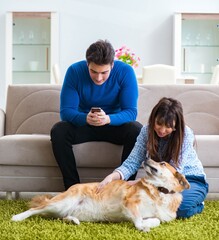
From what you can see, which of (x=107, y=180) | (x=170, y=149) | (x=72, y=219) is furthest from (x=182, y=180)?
(x=72, y=219)

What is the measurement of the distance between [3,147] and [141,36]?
14.0 feet

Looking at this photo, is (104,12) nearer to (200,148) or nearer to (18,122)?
(18,122)

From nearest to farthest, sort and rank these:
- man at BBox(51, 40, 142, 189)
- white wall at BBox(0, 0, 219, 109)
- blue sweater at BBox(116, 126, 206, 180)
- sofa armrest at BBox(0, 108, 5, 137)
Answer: blue sweater at BBox(116, 126, 206, 180)
man at BBox(51, 40, 142, 189)
sofa armrest at BBox(0, 108, 5, 137)
white wall at BBox(0, 0, 219, 109)

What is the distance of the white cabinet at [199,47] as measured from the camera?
21.7 feet

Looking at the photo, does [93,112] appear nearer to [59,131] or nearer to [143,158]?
[59,131]

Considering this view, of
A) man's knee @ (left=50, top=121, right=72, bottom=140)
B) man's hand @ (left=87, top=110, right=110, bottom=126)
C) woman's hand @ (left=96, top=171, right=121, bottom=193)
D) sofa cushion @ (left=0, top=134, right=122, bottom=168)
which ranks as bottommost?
woman's hand @ (left=96, top=171, right=121, bottom=193)

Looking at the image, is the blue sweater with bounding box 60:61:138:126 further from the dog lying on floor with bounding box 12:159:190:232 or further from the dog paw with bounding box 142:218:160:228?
the dog paw with bounding box 142:218:160:228

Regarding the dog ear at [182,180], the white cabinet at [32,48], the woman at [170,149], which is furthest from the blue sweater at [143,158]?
the white cabinet at [32,48]

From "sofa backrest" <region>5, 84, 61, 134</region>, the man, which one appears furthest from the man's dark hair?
"sofa backrest" <region>5, 84, 61, 134</region>

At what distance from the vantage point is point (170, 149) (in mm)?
2420

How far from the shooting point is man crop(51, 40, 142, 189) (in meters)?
2.71

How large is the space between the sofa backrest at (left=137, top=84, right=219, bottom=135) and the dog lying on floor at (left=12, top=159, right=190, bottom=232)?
1140 mm

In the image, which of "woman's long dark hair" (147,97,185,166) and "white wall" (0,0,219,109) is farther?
"white wall" (0,0,219,109)

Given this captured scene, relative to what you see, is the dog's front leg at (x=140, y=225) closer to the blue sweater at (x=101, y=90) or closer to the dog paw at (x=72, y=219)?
the dog paw at (x=72, y=219)
